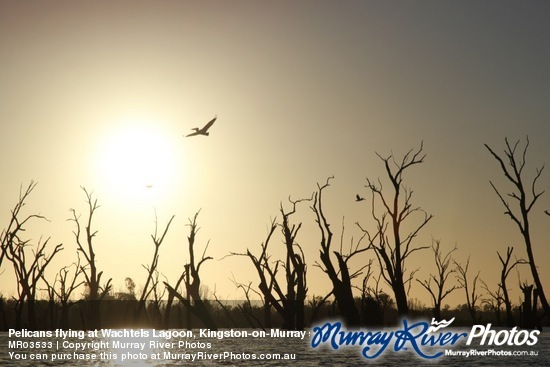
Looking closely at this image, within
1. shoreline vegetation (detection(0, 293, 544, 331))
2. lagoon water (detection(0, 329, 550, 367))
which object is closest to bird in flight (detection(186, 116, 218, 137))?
lagoon water (detection(0, 329, 550, 367))

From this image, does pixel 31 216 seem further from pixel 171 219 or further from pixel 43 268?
pixel 171 219

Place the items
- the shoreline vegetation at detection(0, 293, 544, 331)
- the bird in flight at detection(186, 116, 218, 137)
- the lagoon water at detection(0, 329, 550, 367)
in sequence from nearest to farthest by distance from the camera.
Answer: the lagoon water at detection(0, 329, 550, 367) → the bird in flight at detection(186, 116, 218, 137) → the shoreline vegetation at detection(0, 293, 544, 331)

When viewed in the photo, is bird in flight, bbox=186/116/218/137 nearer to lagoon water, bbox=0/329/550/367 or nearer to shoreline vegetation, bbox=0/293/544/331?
lagoon water, bbox=0/329/550/367

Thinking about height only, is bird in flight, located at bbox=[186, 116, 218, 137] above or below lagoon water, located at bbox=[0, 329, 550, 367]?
above

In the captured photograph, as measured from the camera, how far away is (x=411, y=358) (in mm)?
22469

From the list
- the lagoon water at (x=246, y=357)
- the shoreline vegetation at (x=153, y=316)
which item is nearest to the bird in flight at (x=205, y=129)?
the lagoon water at (x=246, y=357)

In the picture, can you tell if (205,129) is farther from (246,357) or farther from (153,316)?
(153,316)

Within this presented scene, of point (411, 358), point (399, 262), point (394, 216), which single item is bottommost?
point (411, 358)

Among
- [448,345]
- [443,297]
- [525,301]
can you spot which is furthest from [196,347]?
[443,297]

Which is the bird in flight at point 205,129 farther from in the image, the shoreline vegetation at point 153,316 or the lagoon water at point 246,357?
the shoreline vegetation at point 153,316

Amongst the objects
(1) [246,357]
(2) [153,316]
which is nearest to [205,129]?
(1) [246,357]

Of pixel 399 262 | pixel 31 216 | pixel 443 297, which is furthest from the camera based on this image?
pixel 443 297

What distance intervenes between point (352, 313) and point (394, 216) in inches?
186

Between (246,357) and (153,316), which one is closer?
(246,357)
